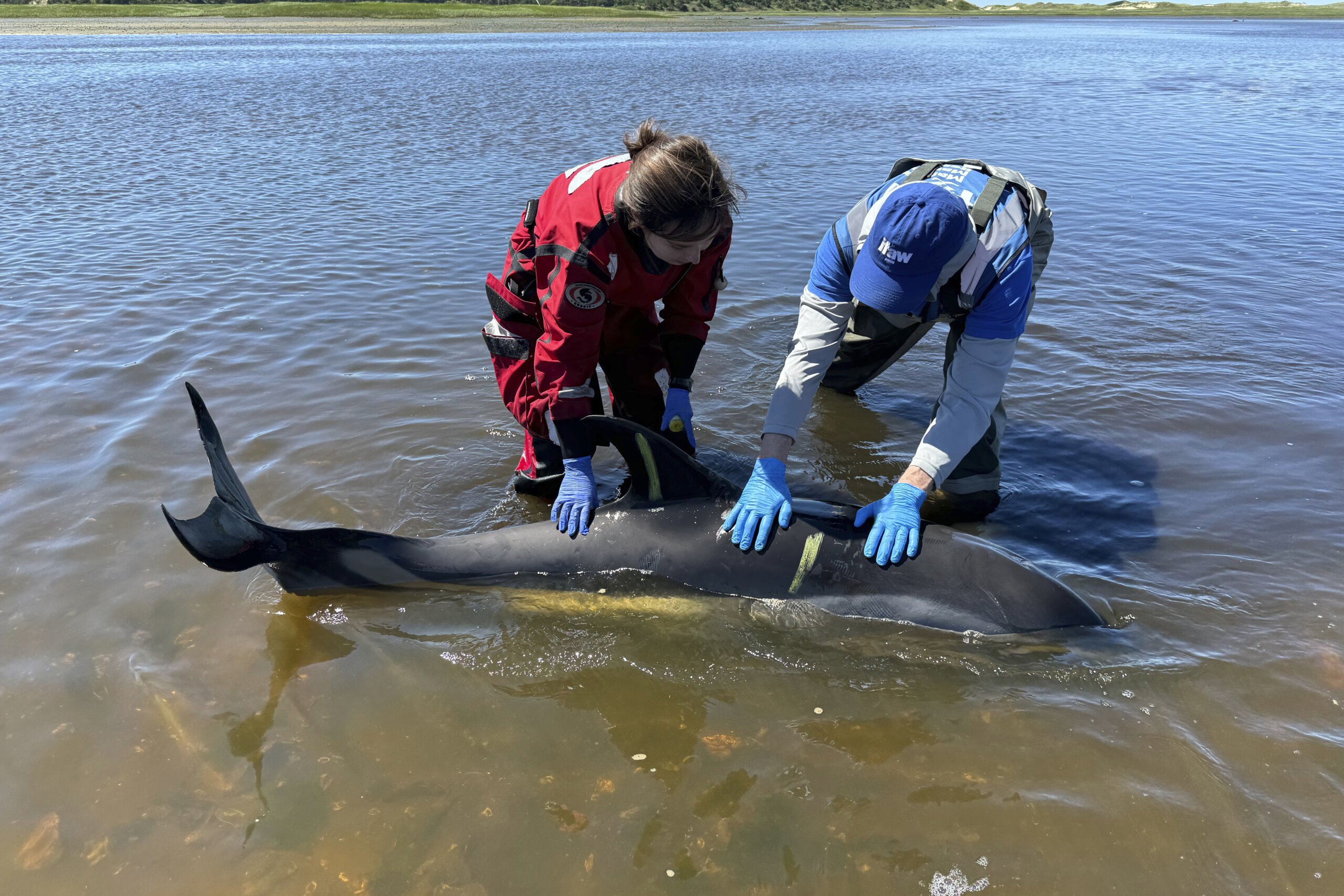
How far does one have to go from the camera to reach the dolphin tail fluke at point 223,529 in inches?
136

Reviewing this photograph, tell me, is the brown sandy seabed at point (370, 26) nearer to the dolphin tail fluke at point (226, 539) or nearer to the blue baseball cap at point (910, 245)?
the dolphin tail fluke at point (226, 539)

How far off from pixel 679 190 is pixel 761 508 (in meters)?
1.41

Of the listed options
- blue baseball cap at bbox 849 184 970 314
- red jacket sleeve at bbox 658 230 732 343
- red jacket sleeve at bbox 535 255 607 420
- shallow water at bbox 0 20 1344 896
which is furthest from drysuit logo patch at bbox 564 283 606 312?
shallow water at bbox 0 20 1344 896

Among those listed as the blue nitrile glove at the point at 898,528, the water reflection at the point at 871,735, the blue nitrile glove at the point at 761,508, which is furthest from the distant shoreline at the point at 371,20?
the water reflection at the point at 871,735

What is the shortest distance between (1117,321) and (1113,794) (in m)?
5.31

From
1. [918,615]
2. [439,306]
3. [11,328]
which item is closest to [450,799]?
[918,615]

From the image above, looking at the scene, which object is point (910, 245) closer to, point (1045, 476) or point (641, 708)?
point (641, 708)

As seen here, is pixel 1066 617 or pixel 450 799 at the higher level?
pixel 1066 617

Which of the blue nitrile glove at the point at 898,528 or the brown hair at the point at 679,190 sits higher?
the brown hair at the point at 679,190

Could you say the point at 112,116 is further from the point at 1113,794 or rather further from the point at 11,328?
the point at 1113,794

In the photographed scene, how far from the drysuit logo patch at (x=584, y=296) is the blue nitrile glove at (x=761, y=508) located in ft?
3.29

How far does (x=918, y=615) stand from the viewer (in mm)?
3684

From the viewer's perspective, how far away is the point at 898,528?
3.64 metres

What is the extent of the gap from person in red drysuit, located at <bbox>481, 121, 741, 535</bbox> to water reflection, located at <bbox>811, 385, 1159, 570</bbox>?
4.65ft
